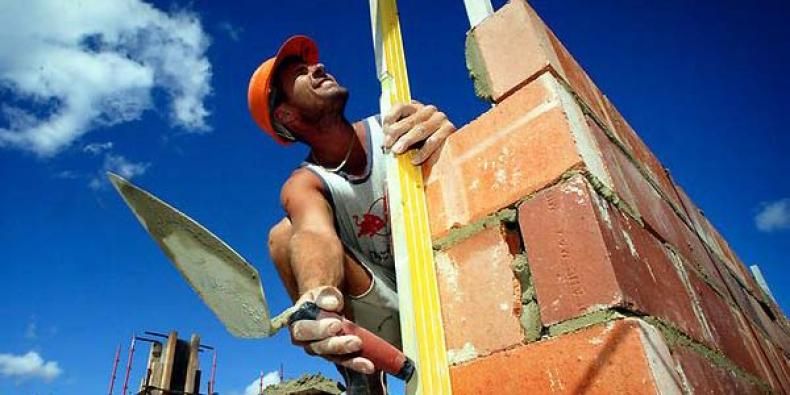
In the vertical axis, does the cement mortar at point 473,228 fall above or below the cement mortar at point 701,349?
above

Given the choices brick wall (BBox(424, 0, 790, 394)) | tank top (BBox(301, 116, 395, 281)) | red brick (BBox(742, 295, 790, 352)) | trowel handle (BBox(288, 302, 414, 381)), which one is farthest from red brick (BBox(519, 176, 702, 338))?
red brick (BBox(742, 295, 790, 352))

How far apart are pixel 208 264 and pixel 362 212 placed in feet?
2.13

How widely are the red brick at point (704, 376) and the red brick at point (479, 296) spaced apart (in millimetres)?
318

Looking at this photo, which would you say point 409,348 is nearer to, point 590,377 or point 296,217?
point 590,377

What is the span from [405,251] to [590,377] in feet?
1.73

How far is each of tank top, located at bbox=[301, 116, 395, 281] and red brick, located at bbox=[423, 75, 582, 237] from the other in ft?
1.05

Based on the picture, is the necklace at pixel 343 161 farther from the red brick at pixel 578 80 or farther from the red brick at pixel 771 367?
the red brick at pixel 771 367

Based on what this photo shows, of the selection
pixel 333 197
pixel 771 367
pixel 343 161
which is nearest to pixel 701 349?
pixel 771 367

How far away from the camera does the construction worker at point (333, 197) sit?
1.34 m

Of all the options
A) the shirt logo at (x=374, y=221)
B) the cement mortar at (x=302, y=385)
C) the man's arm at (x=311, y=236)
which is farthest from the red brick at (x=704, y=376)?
the cement mortar at (x=302, y=385)

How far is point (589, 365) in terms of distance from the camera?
90cm

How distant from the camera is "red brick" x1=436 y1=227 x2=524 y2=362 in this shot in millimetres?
1082

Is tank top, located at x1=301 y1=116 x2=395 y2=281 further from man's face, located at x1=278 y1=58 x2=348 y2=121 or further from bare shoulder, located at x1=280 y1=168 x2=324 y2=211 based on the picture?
man's face, located at x1=278 y1=58 x2=348 y2=121

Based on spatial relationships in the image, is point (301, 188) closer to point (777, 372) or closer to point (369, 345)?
point (369, 345)
